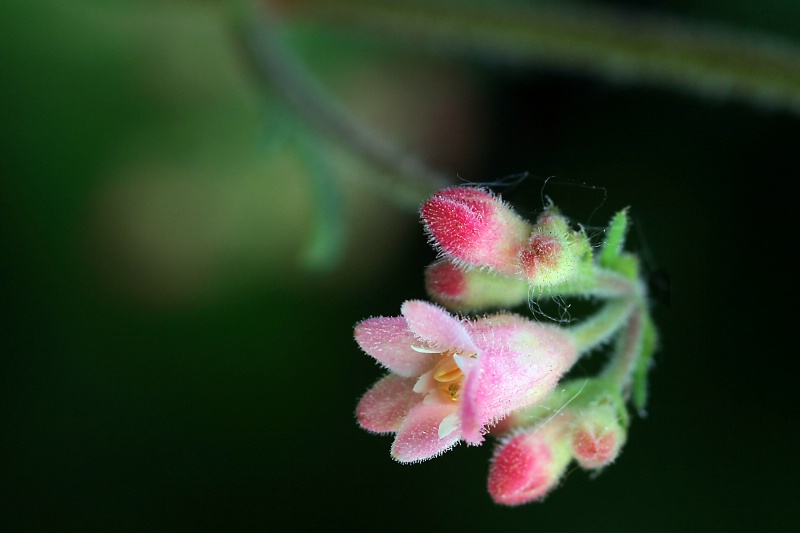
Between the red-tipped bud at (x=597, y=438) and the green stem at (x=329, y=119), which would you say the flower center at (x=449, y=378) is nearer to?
the red-tipped bud at (x=597, y=438)

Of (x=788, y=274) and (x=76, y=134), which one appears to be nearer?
(x=788, y=274)

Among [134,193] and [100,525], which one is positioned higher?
[134,193]

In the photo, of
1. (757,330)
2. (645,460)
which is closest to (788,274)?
(757,330)

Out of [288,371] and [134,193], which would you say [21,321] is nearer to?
[134,193]

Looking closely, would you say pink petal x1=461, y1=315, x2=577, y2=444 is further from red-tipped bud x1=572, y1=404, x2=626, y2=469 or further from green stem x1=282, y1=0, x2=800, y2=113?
green stem x1=282, y1=0, x2=800, y2=113

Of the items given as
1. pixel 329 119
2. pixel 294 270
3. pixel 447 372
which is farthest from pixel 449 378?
pixel 294 270

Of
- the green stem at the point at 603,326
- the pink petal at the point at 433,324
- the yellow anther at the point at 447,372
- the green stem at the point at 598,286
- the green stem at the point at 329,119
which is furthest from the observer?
the green stem at the point at 329,119

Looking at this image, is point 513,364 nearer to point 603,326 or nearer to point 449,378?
point 449,378

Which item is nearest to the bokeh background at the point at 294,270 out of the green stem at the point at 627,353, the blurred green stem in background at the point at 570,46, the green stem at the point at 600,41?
the blurred green stem in background at the point at 570,46
